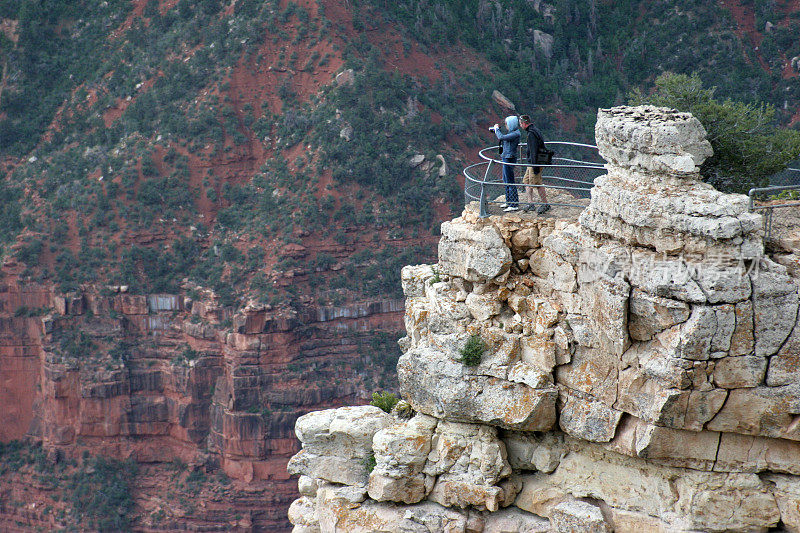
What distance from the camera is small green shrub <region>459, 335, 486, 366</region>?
80.3 ft

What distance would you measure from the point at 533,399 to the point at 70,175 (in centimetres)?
6823

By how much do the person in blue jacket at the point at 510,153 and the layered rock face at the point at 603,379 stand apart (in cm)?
104

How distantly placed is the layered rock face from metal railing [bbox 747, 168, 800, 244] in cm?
67

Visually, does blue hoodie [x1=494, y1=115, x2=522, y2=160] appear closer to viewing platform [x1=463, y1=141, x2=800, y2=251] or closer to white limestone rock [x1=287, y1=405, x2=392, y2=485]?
viewing platform [x1=463, y1=141, x2=800, y2=251]

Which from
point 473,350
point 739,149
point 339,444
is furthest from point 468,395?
point 739,149

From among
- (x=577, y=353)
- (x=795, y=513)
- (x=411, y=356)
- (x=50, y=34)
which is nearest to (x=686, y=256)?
(x=577, y=353)

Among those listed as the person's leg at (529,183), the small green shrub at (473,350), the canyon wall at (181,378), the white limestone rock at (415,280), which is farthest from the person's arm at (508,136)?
the canyon wall at (181,378)

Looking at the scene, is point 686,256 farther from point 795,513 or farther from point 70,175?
point 70,175

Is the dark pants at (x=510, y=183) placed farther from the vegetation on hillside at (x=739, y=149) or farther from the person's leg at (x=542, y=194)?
the vegetation on hillside at (x=739, y=149)

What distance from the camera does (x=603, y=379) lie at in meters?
23.1

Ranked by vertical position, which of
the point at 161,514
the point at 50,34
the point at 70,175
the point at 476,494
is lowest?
the point at 161,514

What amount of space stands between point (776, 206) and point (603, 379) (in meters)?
5.14

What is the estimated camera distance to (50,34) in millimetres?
90375

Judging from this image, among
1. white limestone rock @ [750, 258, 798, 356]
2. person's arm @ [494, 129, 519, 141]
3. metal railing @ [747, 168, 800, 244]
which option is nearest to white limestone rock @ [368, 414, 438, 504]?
person's arm @ [494, 129, 519, 141]
